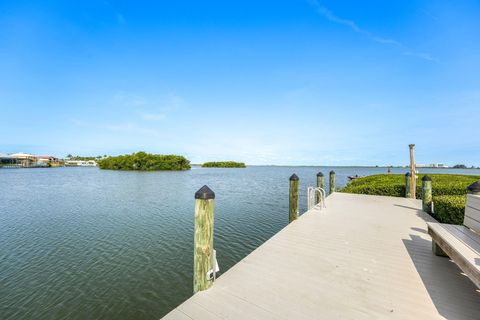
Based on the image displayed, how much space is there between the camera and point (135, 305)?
451 centimetres

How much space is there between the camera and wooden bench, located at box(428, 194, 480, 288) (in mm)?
2559

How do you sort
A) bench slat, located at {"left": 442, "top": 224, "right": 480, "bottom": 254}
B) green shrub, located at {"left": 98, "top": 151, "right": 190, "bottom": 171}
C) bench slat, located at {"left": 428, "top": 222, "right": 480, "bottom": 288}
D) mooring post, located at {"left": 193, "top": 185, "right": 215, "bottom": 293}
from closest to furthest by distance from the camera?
bench slat, located at {"left": 428, "top": 222, "right": 480, "bottom": 288}
bench slat, located at {"left": 442, "top": 224, "right": 480, "bottom": 254}
mooring post, located at {"left": 193, "top": 185, "right": 215, "bottom": 293}
green shrub, located at {"left": 98, "top": 151, "right": 190, "bottom": 171}

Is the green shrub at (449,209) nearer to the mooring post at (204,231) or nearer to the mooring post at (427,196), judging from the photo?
the mooring post at (427,196)

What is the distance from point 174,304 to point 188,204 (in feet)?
33.0

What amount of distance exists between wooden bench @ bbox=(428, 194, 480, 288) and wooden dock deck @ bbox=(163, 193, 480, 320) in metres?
0.43

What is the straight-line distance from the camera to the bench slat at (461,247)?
8.17 feet

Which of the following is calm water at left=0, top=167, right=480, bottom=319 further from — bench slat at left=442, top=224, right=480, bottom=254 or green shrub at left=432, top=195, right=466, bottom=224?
green shrub at left=432, top=195, right=466, bottom=224

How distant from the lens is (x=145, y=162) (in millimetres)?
72188

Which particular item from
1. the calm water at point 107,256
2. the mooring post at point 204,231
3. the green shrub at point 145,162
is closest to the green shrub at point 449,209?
the calm water at point 107,256

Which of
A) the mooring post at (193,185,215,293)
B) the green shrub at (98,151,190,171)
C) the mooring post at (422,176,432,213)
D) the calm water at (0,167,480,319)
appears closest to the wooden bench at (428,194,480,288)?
the mooring post at (193,185,215,293)

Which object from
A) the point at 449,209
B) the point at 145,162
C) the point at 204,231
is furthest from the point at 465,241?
the point at 145,162

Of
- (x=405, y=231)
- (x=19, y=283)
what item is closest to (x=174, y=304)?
(x=19, y=283)

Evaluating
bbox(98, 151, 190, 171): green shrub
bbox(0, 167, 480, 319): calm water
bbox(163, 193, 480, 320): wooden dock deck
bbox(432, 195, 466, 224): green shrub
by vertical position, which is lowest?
bbox(0, 167, 480, 319): calm water

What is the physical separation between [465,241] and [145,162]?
7716 cm
